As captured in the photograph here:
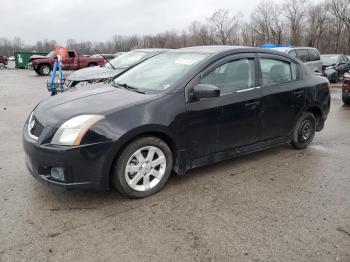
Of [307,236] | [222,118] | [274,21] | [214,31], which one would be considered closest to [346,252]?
[307,236]

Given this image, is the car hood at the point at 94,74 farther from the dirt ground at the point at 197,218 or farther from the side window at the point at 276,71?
the side window at the point at 276,71

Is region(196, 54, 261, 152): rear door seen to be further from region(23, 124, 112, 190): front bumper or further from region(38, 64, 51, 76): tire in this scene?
region(38, 64, 51, 76): tire

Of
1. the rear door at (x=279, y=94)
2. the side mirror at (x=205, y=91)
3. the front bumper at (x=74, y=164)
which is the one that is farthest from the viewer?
the rear door at (x=279, y=94)

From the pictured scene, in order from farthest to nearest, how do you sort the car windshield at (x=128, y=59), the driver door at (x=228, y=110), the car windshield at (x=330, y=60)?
the car windshield at (x=330, y=60) < the car windshield at (x=128, y=59) < the driver door at (x=228, y=110)

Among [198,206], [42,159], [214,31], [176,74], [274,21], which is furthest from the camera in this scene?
[214,31]

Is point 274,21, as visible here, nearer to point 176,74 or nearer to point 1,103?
point 1,103

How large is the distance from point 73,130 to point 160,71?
60.2 inches

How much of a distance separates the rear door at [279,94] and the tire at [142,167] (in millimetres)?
1607

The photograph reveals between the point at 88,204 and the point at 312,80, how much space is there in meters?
3.78

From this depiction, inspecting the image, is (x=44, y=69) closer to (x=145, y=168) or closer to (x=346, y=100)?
(x=346, y=100)

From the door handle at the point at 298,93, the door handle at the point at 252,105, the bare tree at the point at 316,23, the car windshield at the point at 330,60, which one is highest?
the bare tree at the point at 316,23

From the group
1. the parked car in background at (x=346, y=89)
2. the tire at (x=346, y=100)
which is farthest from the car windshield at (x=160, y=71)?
the tire at (x=346, y=100)

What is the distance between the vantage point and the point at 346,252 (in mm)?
2848

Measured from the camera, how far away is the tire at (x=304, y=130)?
17.3 ft
